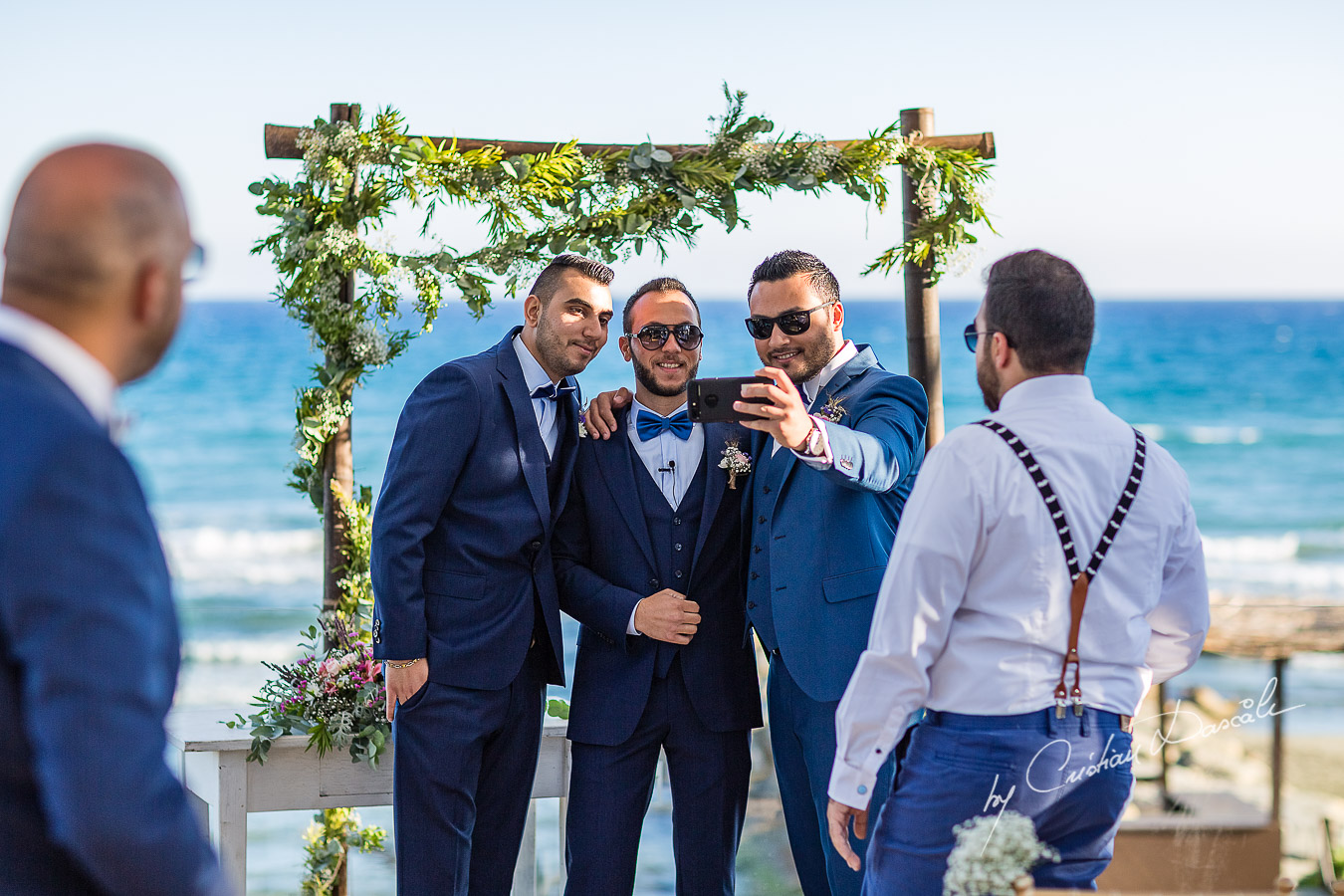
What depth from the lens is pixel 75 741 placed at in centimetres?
123

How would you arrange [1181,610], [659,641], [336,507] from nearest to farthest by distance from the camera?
1. [1181,610]
2. [659,641]
3. [336,507]

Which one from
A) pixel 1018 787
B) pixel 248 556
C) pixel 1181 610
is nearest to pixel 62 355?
pixel 1018 787

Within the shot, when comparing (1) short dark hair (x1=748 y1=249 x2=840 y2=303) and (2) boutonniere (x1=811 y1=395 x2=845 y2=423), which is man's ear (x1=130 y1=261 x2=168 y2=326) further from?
(1) short dark hair (x1=748 y1=249 x2=840 y2=303)

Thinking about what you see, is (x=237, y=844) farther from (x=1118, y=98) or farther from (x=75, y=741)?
(x=1118, y=98)

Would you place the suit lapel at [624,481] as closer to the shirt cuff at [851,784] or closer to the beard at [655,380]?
the beard at [655,380]

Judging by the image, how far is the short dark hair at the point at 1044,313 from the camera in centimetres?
228

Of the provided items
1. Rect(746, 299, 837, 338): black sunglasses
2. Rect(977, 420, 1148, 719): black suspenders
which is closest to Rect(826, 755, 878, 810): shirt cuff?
Rect(977, 420, 1148, 719): black suspenders

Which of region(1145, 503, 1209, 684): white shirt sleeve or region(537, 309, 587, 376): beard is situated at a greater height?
region(537, 309, 587, 376): beard

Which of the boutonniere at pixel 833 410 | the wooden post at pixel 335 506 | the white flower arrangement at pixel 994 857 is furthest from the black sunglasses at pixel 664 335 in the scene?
the white flower arrangement at pixel 994 857

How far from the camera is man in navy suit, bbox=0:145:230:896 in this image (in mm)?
1229

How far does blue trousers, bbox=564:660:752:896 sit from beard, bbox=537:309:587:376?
0.98 m

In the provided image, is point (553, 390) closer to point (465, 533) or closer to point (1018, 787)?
point (465, 533)

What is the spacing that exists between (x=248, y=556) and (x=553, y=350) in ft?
47.4

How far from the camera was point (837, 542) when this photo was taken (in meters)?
3.29
